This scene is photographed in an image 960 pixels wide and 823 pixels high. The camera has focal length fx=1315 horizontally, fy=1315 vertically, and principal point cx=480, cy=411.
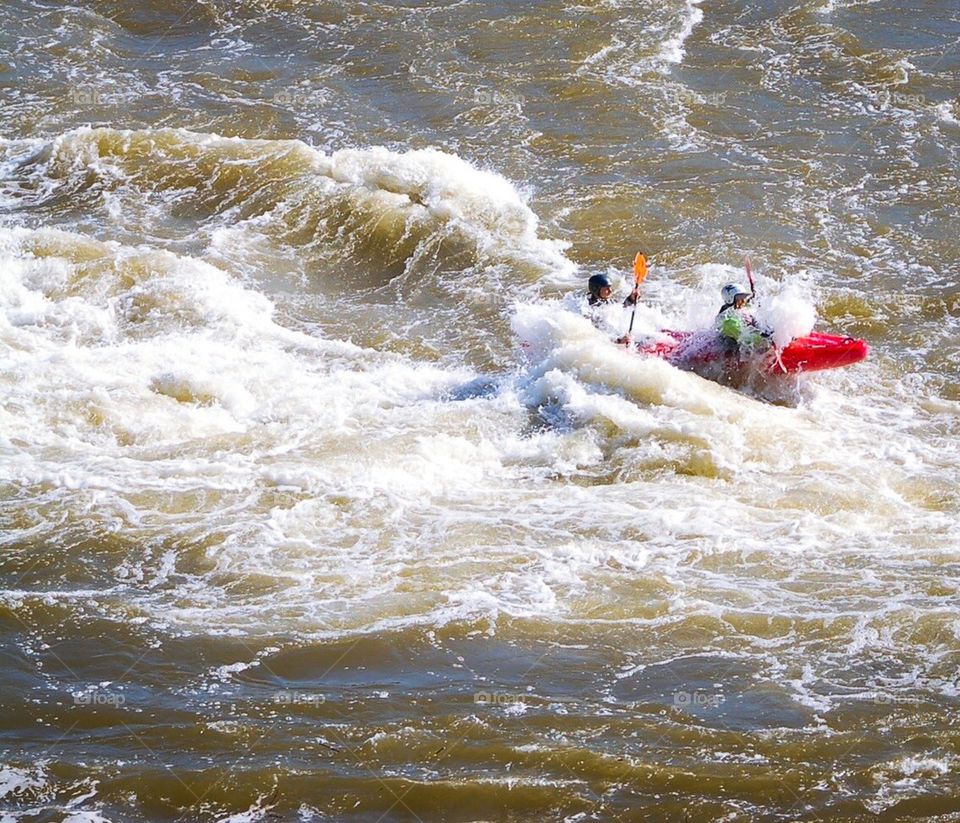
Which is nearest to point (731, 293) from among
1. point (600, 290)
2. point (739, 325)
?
point (739, 325)

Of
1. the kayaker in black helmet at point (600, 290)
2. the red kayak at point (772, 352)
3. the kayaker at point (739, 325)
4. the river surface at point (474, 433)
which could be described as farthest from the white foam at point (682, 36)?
the red kayak at point (772, 352)

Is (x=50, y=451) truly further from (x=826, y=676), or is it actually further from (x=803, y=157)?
(x=803, y=157)

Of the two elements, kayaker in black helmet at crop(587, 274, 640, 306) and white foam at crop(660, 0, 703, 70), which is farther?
white foam at crop(660, 0, 703, 70)

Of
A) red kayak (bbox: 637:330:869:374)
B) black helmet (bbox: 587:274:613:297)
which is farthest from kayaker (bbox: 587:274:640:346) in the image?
red kayak (bbox: 637:330:869:374)

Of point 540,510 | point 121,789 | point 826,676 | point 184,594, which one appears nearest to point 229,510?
point 184,594

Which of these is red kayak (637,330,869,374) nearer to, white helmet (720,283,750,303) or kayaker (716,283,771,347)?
kayaker (716,283,771,347)

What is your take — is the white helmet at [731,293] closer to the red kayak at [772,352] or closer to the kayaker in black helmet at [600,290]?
the red kayak at [772,352]

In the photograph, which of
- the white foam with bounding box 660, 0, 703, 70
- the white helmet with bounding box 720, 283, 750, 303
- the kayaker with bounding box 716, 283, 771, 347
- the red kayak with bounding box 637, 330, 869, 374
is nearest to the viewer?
the red kayak with bounding box 637, 330, 869, 374
